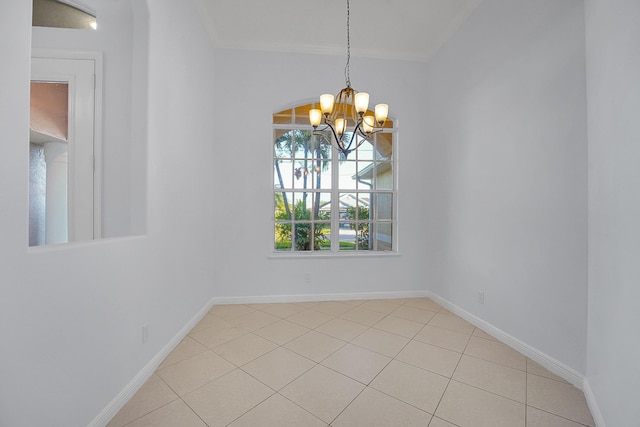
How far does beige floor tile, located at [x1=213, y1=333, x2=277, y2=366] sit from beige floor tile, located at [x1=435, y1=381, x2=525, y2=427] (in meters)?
1.32

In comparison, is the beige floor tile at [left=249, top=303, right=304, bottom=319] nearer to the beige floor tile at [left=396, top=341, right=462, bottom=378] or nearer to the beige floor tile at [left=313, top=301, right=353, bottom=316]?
the beige floor tile at [left=313, top=301, right=353, bottom=316]

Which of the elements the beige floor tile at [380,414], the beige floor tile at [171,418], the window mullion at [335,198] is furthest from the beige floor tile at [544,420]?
the window mullion at [335,198]

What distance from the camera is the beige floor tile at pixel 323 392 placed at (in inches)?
57.3

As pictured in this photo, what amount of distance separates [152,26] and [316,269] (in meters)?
2.80

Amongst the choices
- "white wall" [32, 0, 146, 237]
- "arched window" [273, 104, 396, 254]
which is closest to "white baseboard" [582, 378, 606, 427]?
"arched window" [273, 104, 396, 254]

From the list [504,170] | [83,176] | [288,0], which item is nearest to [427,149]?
[504,170]

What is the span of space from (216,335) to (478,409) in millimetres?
2076

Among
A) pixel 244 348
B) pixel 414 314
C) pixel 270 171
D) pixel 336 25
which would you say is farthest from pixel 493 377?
pixel 336 25

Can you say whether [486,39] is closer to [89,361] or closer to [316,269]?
[316,269]

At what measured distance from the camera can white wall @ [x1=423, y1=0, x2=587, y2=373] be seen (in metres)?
1.73

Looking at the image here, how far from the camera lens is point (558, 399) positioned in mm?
1557

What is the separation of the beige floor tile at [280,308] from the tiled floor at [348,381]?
0.80 feet

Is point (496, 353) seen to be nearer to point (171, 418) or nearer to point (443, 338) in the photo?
point (443, 338)

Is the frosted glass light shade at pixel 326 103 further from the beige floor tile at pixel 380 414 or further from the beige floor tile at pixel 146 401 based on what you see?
the beige floor tile at pixel 146 401
